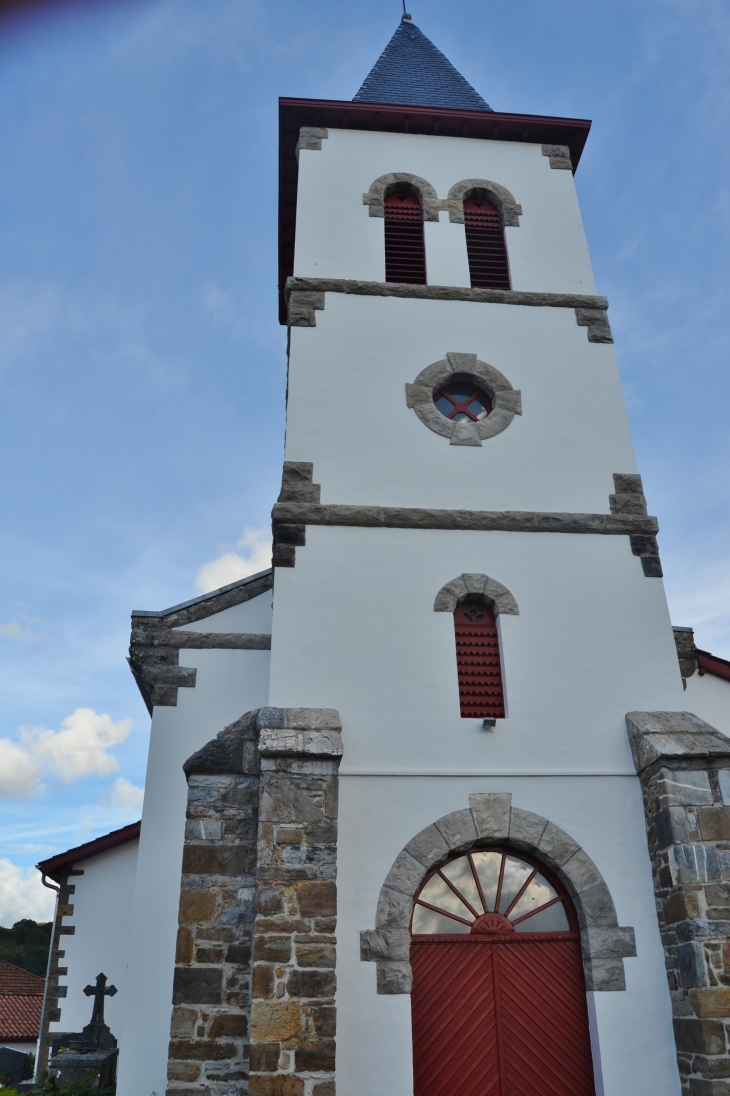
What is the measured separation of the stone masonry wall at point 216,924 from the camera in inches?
251

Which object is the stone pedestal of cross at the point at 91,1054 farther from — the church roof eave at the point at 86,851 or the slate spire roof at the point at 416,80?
the slate spire roof at the point at 416,80

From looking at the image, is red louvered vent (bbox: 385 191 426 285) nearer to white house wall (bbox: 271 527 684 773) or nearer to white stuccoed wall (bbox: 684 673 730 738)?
white house wall (bbox: 271 527 684 773)

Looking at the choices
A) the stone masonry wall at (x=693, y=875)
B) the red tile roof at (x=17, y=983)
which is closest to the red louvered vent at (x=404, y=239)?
the stone masonry wall at (x=693, y=875)

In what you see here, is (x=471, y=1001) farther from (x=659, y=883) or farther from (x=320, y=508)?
(x=320, y=508)

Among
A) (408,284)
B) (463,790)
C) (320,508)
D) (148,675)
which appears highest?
(408,284)

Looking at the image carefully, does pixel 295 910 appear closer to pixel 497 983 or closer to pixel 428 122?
pixel 497 983

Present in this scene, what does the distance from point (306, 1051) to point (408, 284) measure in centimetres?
790

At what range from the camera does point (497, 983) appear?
703 centimetres

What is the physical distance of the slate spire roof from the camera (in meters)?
12.2

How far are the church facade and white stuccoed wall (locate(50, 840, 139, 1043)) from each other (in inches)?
127

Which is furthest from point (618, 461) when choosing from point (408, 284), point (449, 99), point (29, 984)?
point (29, 984)

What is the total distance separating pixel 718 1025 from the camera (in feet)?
20.7

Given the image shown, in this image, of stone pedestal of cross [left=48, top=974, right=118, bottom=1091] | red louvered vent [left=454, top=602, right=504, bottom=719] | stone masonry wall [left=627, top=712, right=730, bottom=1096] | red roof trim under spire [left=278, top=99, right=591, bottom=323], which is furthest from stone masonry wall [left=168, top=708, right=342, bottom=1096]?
red roof trim under spire [left=278, top=99, right=591, bottom=323]

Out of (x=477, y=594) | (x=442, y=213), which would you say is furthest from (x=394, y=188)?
(x=477, y=594)
